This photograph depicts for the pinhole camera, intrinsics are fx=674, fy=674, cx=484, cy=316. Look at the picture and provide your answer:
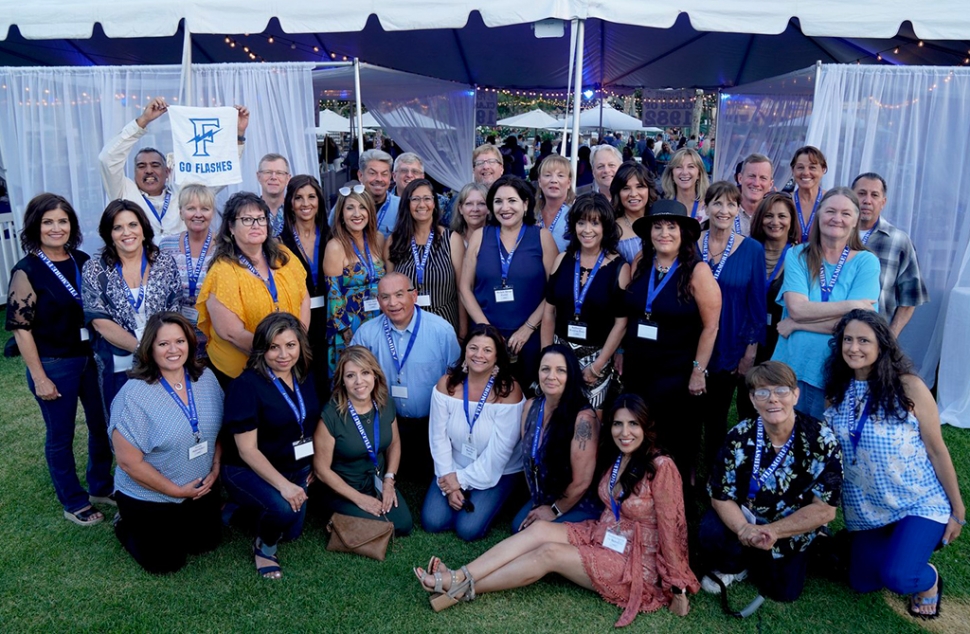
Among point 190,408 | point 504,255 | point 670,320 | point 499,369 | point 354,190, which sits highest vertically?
point 354,190

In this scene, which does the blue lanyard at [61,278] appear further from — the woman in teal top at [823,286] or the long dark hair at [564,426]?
the woman in teal top at [823,286]

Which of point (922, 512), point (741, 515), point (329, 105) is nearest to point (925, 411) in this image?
point (922, 512)

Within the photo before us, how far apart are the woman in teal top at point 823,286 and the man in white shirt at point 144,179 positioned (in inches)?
150

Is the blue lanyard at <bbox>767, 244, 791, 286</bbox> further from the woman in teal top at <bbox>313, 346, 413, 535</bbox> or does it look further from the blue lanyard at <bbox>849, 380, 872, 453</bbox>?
the woman in teal top at <bbox>313, 346, 413, 535</bbox>

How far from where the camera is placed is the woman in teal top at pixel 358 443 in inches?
130

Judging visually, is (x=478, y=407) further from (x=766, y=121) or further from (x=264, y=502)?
(x=766, y=121)

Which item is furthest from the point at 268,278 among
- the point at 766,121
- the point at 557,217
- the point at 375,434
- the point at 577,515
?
the point at 766,121

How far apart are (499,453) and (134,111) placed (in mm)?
4204

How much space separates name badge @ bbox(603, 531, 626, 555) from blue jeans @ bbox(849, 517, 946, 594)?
1049 mm

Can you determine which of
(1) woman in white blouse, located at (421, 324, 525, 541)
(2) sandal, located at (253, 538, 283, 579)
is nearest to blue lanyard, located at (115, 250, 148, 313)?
(2) sandal, located at (253, 538, 283, 579)

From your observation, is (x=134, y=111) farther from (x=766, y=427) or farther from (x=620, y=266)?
(x=766, y=427)

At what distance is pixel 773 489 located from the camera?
282 cm

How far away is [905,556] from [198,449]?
10.1 ft

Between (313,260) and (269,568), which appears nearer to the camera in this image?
(269,568)
